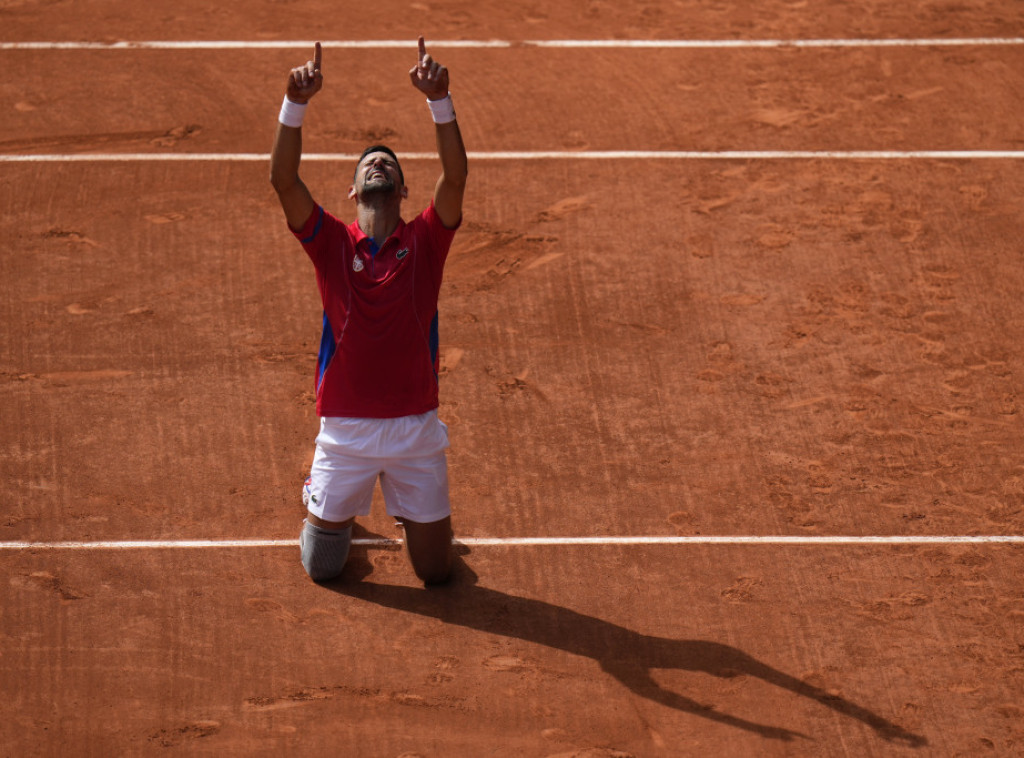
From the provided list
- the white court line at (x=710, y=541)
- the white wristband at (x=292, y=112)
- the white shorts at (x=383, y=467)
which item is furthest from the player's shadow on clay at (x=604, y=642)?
the white wristband at (x=292, y=112)

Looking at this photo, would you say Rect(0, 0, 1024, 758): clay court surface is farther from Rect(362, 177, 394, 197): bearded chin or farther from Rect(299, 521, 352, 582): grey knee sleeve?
Rect(362, 177, 394, 197): bearded chin

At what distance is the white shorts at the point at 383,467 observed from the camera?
24.5 feet

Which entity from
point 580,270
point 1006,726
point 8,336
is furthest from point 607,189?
point 1006,726

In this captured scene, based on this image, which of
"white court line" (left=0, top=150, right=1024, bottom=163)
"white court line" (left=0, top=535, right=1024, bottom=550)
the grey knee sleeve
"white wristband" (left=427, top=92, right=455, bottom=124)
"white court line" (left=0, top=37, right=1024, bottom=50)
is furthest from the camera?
"white court line" (left=0, top=37, right=1024, bottom=50)

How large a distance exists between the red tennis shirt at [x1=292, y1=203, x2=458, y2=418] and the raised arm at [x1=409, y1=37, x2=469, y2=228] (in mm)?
173

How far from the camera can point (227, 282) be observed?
1028 cm

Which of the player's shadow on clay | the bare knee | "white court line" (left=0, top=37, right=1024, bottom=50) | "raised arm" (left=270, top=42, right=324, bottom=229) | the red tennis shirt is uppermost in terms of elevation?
"raised arm" (left=270, top=42, right=324, bottom=229)

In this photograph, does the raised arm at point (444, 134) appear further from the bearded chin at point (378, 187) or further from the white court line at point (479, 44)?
the white court line at point (479, 44)

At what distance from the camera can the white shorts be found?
24.5 feet

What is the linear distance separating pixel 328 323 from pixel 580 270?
10.9 feet

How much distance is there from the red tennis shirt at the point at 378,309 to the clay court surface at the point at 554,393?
1.28 m

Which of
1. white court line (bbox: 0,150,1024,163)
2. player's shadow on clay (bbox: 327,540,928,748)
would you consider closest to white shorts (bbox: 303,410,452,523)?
player's shadow on clay (bbox: 327,540,928,748)

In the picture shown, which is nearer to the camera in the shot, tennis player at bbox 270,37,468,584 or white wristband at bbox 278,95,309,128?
white wristband at bbox 278,95,309,128

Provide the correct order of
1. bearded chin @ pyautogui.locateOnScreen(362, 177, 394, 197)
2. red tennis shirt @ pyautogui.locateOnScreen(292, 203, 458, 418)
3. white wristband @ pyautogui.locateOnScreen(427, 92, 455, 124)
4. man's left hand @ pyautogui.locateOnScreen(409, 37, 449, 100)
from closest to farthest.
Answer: man's left hand @ pyautogui.locateOnScreen(409, 37, 449, 100), white wristband @ pyautogui.locateOnScreen(427, 92, 455, 124), bearded chin @ pyautogui.locateOnScreen(362, 177, 394, 197), red tennis shirt @ pyautogui.locateOnScreen(292, 203, 458, 418)
